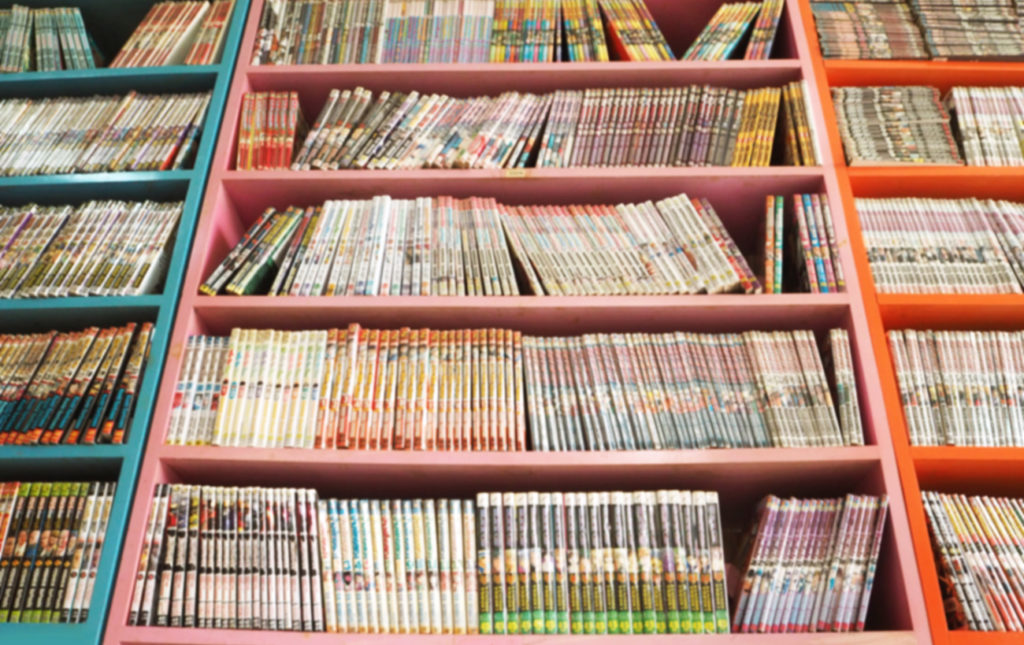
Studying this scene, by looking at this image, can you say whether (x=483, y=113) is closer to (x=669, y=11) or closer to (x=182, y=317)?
(x=669, y=11)

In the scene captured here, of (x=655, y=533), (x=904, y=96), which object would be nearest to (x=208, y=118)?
(x=655, y=533)

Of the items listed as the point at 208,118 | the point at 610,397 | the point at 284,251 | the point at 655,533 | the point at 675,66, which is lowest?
the point at 655,533

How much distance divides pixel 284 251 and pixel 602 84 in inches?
34.1

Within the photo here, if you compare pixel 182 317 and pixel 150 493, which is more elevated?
pixel 182 317

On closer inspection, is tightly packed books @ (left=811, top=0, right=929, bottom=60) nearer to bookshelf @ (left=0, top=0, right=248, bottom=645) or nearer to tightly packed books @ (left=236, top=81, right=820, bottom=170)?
tightly packed books @ (left=236, top=81, right=820, bottom=170)

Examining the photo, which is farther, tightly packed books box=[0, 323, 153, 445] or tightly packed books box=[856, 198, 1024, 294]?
tightly packed books box=[856, 198, 1024, 294]

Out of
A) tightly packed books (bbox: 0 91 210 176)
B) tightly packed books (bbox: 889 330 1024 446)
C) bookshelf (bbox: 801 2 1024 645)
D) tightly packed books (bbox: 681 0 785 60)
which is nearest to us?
bookshelf (bbox: 801 2 1024 645)

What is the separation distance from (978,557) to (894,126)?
98cm

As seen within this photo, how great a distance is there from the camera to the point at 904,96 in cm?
199

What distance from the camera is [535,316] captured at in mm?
1745

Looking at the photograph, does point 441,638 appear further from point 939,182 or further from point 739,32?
point 739,32

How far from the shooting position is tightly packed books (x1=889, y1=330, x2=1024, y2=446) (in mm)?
1565

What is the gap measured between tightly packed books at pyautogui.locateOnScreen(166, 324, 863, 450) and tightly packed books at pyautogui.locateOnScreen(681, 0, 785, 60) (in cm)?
78

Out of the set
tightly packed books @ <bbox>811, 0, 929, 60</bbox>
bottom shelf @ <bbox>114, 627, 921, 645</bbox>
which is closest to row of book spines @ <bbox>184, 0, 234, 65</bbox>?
bottom shelf @ <bbox>114, 627, 921, 645</bbox>
